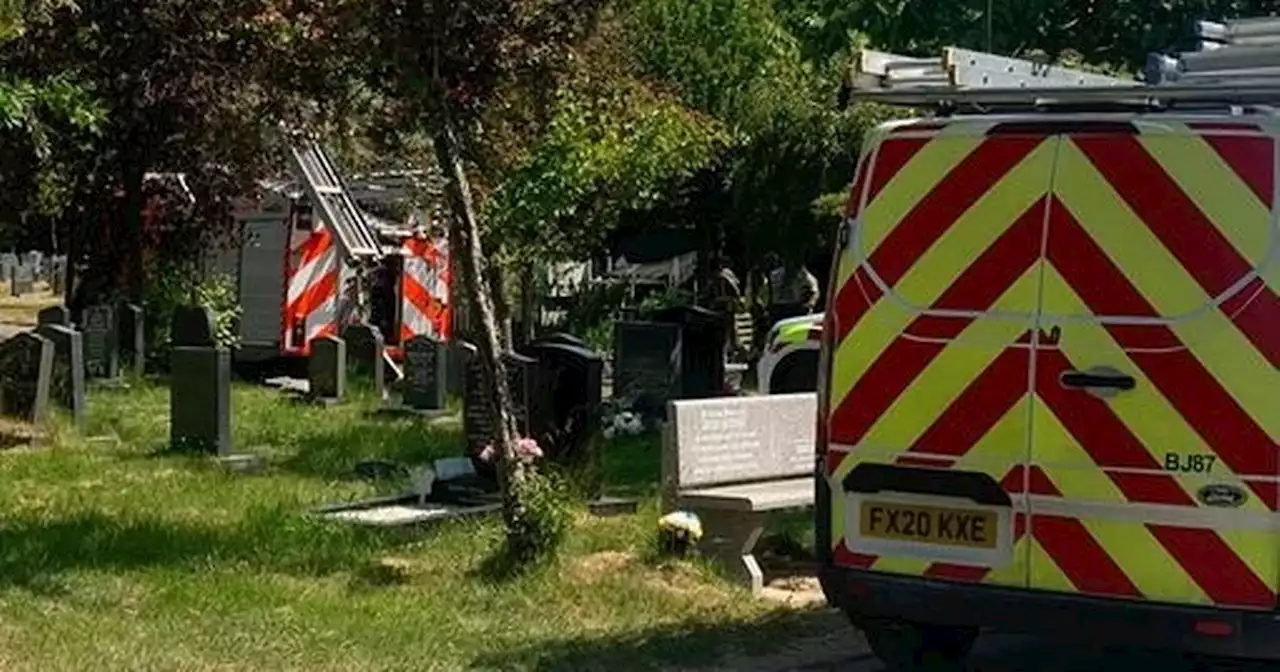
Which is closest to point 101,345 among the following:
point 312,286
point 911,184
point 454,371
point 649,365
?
point 312,286

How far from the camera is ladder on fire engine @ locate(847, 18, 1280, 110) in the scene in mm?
7297

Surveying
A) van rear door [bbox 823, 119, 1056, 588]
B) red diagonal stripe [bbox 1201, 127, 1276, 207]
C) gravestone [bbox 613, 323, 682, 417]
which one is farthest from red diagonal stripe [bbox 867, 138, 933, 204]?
gravestone [bbox 613, 323, 682, 417]

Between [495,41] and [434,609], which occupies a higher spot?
[495,41]

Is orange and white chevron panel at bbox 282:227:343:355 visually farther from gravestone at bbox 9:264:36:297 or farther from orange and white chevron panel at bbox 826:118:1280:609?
gravestone at bbox 9:264:36:297

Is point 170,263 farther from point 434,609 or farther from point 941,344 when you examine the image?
point 941,344

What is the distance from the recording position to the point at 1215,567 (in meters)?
6.79

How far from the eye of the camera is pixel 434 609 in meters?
9.42

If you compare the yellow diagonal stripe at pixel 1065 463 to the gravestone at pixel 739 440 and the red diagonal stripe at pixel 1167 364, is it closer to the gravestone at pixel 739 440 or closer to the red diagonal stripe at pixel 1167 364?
the red diagonal stripe at pixel 1167 364

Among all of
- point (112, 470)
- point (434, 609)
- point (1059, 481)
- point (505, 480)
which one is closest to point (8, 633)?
point (434, 609)

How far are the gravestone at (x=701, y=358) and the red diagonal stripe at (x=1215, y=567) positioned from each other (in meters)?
10.9

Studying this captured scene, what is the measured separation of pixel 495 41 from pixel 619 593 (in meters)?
3.09

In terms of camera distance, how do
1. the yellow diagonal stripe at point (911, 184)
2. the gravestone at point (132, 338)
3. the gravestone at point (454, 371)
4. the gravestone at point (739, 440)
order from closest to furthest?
the yellow diagonal stripe at point (911, 184) → the gravestone at point (739, 440) → the gravestone at point (454, 371) → the gravestone at point (132, 338)

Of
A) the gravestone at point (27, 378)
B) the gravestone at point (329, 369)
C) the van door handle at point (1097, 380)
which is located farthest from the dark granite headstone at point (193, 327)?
the van door handle at point (1097, 380)

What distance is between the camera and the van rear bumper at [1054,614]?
6.76 m
